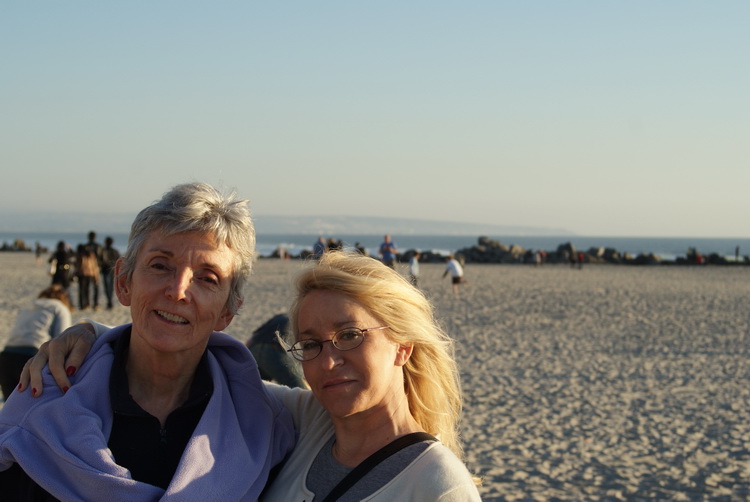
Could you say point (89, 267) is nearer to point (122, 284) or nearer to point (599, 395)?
point (599, 395)

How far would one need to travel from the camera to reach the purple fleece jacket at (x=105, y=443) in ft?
7.48

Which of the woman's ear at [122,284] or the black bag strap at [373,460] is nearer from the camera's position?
the black bag strap at [373,460]

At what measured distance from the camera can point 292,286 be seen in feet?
8.88

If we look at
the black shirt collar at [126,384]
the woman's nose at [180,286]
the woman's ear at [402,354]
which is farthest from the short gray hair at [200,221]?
the woman's ear at [402,354]

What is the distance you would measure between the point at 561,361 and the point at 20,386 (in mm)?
11008

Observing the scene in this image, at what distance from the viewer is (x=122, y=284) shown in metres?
2.68

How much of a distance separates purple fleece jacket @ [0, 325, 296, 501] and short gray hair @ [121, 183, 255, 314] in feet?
1.16

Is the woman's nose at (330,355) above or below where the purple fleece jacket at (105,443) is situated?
above

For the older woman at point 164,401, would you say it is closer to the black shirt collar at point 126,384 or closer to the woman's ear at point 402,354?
the black shirt collar at point 126,384

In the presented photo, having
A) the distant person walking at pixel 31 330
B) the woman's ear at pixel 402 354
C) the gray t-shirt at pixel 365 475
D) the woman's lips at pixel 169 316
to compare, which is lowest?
the distant person walking at pixel 31 330

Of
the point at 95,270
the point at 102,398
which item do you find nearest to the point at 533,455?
the point at 102,398

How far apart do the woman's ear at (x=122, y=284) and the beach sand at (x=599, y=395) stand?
3.49 ft

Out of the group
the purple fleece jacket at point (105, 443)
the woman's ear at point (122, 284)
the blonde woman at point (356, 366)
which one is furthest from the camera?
the woman's ear at point (122, 284)

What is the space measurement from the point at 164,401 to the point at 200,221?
2.10 feet
